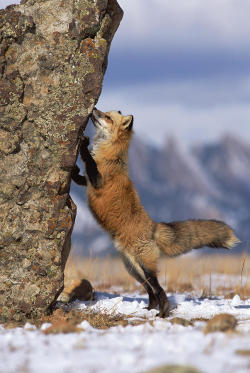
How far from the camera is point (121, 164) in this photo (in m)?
6.98

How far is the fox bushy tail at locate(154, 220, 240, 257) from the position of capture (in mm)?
6910

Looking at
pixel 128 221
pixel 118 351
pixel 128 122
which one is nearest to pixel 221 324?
pixel 118 351

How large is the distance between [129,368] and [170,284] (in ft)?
27.9

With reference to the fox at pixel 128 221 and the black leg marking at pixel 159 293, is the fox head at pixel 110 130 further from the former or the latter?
the black leg marking at pixel 159 293

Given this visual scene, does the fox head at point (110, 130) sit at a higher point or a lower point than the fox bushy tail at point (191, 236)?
higher

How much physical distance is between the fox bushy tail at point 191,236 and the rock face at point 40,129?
1.70 metres

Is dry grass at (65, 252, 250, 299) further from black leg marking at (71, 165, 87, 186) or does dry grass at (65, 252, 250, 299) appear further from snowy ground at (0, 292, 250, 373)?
snowy ground at (0, 292, 250, 373)

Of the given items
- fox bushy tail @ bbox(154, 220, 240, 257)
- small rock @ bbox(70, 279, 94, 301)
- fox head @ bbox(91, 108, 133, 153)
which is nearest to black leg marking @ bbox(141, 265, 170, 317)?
fox bushy tail @ bbox(154, 220, 240, 257)

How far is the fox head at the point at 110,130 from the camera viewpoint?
7.15 metres

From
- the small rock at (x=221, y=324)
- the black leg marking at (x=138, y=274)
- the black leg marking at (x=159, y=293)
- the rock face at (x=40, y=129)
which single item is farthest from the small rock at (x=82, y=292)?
the small rock at (x=221, y=324)

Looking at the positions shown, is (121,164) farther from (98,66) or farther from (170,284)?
(170,284)

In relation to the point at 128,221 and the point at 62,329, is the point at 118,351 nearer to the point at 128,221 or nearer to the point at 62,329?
the point at 62,329

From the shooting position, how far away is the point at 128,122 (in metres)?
7.20

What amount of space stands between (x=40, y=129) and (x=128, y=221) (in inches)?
73.8
